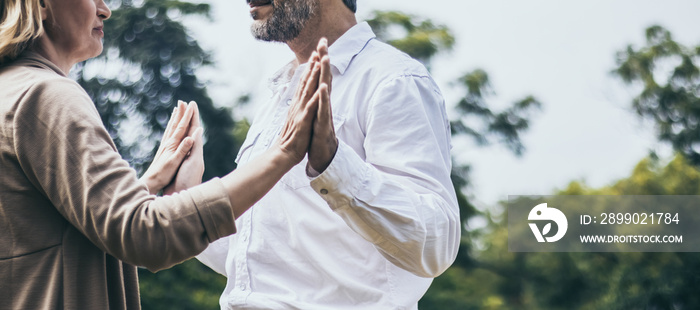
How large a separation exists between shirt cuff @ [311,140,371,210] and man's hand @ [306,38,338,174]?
2 cm

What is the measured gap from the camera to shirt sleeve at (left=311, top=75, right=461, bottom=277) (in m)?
2.38

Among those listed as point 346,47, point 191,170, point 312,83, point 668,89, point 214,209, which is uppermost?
point 312,83

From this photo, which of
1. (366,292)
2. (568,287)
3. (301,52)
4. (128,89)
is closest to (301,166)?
(366,292)

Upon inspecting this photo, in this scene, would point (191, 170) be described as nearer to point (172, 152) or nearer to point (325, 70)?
point (172, 152)

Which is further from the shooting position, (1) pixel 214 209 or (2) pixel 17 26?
(2) pixel 17 26

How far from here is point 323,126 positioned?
7.20ft

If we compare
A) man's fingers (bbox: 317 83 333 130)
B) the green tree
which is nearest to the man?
man's fingers (bbox: 317 83 333 130)

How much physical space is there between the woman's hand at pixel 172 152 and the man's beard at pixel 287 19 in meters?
0.54

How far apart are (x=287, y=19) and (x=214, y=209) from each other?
54.4 inches

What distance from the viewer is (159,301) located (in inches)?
723

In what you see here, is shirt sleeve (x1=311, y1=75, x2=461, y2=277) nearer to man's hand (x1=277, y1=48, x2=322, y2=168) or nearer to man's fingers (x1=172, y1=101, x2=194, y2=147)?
man's hand (x1=277, y1=48, x2=322, y2=168)

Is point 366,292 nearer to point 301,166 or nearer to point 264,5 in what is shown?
point 301,166

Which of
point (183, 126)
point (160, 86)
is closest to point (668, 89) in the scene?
point (160, 86)

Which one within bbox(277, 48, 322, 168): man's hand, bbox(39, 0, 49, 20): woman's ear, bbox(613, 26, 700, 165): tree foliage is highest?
bbox(39, 0, 49, 20): woman's ear
